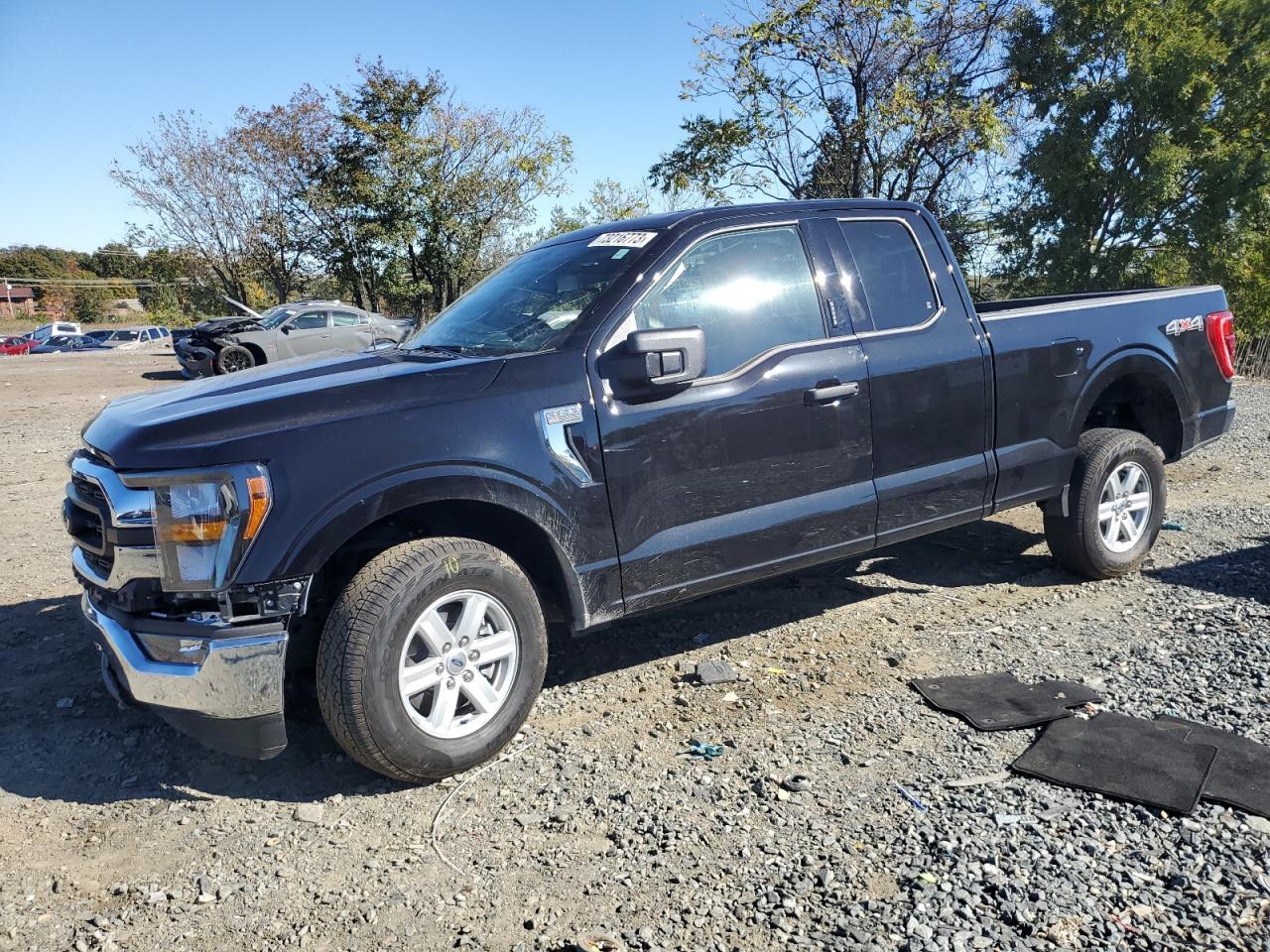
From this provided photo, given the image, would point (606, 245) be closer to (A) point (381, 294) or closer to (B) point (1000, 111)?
(B) point (1000, 111)

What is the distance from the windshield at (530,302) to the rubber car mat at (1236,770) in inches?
109

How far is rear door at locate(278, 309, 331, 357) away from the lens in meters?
19.3

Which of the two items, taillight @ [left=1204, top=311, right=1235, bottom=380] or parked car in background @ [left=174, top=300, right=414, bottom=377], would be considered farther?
parked car in background @ [left=174, top=300, right=414, bottom=377]

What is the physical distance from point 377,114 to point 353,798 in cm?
2738

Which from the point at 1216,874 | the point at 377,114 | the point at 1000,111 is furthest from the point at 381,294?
the point at 1216,874

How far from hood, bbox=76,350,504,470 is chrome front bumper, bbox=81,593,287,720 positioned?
0.57 m

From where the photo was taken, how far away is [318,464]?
2.98 metres

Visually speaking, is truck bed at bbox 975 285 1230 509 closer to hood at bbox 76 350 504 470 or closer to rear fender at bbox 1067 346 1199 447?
rear fender at bbox 1067 346 1199 447

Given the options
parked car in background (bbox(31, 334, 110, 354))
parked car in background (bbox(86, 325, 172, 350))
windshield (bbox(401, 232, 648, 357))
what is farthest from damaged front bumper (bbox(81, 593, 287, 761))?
parked car in background (bbox(31, 334, 110, 354))

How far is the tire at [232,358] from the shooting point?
719 inches

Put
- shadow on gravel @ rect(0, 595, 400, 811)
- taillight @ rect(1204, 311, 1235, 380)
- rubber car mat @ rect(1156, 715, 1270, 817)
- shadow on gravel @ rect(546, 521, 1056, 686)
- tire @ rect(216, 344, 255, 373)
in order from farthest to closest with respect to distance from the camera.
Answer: tire @ rect(216, 344, 255, 373) < taillight @ rect(1204, 311, 1235, 380) < shadow on gravel @ rect(546, 521, 1056, 686) < shadow on gravel @ rect(0, 595, 400, 811) < rubber car mat @ rect(1156, 715, 1270, 817)

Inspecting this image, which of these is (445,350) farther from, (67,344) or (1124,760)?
(67,344)

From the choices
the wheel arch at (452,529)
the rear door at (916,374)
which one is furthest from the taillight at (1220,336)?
the wheel arch at (452,529)

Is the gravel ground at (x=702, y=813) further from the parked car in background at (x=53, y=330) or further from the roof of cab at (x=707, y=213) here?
the parked car in background at (x=53, y=330)
